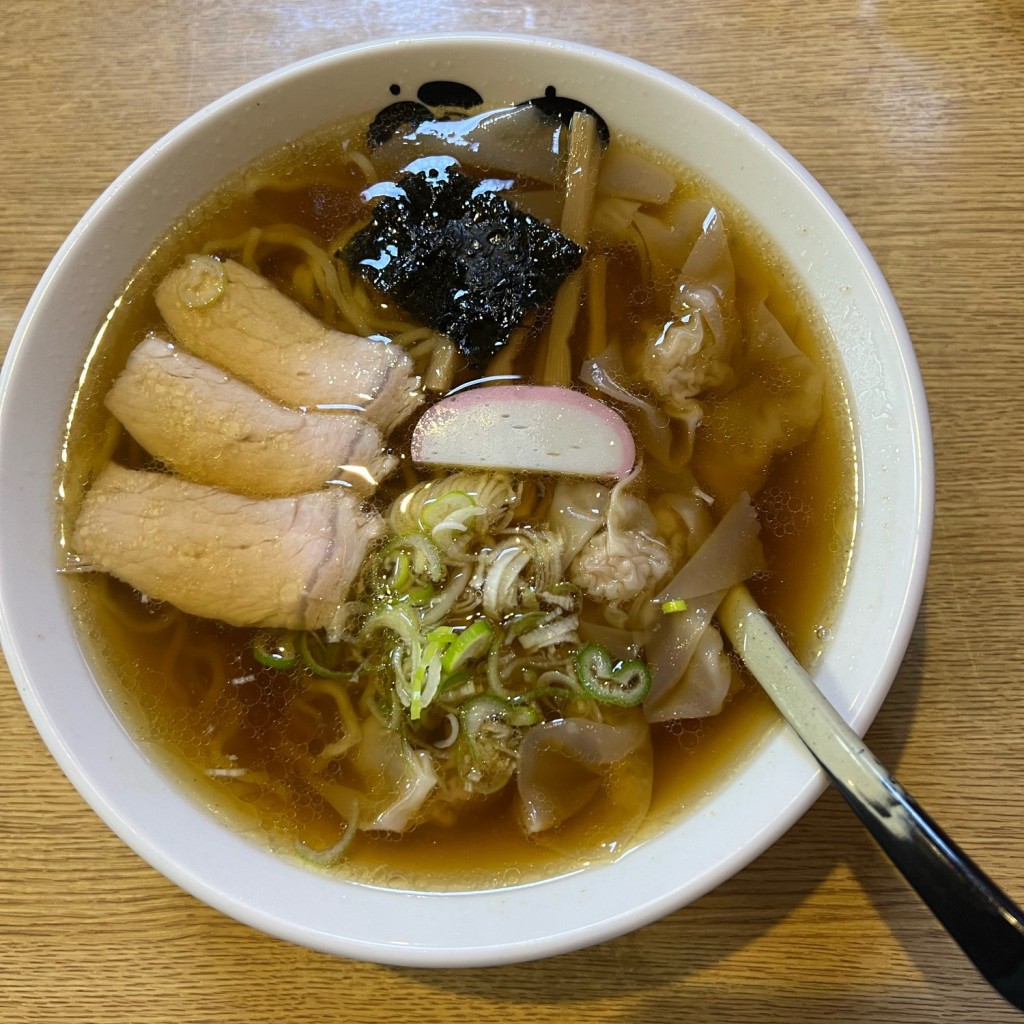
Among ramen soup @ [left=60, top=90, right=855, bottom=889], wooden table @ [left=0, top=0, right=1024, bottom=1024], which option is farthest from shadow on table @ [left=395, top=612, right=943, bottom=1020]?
ramen soup @ [left=60, top=90, right=855, bottom=889]

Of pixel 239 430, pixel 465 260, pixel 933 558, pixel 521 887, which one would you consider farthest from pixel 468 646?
pixel 933 558

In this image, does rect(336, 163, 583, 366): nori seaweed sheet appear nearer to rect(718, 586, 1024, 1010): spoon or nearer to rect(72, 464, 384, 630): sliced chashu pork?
rect(72, 464, 384, 630): sliced chashu pork

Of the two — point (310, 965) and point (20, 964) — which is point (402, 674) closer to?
point (310, 965)

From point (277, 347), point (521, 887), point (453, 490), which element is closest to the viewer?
point (521, 887)

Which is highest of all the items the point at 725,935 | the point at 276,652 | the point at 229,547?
the point at 229,547

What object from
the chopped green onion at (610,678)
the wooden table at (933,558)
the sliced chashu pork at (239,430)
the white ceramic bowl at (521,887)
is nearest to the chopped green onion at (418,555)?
the sliced chashu pork at (239,430)

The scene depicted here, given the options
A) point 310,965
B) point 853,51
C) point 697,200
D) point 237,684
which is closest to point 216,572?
point 237,684

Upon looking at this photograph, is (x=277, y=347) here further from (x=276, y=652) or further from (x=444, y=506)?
(x=276, y=652)
